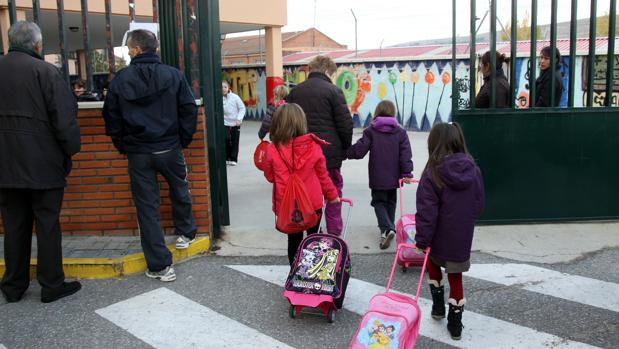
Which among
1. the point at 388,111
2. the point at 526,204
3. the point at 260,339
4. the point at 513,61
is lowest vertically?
the point at 260,339

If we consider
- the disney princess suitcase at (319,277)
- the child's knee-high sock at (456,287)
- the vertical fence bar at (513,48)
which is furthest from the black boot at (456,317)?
the vertical fence bar at (513,48)

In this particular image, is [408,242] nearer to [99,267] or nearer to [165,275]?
[165,275]

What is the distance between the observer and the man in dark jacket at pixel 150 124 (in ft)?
15.1

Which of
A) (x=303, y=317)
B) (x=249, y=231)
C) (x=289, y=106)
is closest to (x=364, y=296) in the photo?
(x=303, y=317)

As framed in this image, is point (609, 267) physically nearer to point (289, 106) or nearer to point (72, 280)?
point (289, 106)

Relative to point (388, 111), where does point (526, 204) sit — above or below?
below

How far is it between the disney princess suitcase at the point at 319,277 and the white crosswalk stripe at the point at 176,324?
354 millimetres

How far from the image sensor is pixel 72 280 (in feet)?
16.3

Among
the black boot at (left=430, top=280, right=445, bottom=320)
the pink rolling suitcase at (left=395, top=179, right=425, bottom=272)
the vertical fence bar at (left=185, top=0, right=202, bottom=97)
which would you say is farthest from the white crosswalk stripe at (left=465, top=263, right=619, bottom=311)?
the vertical fence bar at (left=185, top=0, right=202, bottom=97)

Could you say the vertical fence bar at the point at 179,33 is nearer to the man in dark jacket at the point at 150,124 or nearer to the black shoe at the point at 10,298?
the man in dark jacket at the point at 150,124

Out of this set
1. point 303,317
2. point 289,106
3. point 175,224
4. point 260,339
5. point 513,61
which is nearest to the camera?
point 260,339

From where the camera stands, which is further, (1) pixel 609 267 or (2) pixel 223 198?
(2) pixel 223 198

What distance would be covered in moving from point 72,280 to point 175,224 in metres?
0.99

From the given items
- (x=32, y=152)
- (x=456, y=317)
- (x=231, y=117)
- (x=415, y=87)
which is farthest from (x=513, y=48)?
(x=415, y=87)
